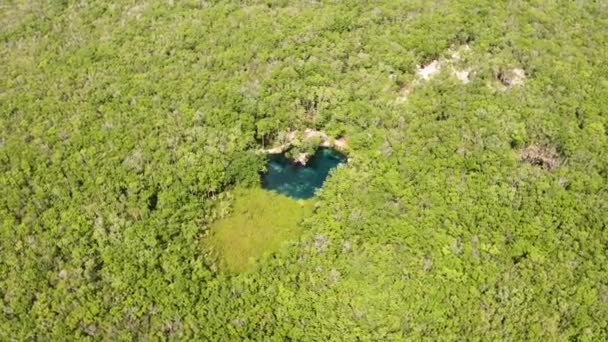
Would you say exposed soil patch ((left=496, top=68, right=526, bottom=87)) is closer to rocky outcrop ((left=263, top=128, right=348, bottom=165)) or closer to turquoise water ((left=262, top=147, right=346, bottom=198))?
rocky outcrop ((left=263, top=128, right=348, bottom=165))

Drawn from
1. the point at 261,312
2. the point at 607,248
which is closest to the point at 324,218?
the point at 261,312

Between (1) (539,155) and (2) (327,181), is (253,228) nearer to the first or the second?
(2) (327,181)

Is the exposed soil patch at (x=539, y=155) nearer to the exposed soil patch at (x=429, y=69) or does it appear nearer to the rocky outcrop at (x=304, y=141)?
the exposed soil patch at (x=429, y=69)

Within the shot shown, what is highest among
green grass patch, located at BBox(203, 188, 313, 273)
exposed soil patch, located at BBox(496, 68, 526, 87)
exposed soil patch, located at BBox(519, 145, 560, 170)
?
exposed soil patch, located at BBox(496, 68, 526, 87)

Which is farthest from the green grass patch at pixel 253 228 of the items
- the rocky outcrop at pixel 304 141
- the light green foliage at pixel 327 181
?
the rocky outcrop at pixel 304 141

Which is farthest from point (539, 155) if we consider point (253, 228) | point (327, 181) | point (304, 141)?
point (253, 228)

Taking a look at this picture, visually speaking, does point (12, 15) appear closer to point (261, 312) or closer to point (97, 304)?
point (97, 304)

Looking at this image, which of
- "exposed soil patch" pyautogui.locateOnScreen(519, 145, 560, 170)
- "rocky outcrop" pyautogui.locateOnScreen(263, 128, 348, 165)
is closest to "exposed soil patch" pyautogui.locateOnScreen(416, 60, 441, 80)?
"rocky outcrop" pyautogui.locateOnScreen(263, 128, 348, 165)

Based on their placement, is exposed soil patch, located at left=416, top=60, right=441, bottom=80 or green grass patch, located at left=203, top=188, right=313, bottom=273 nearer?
green grass patch, located at left=203, top=188, right=313, bottom=273
